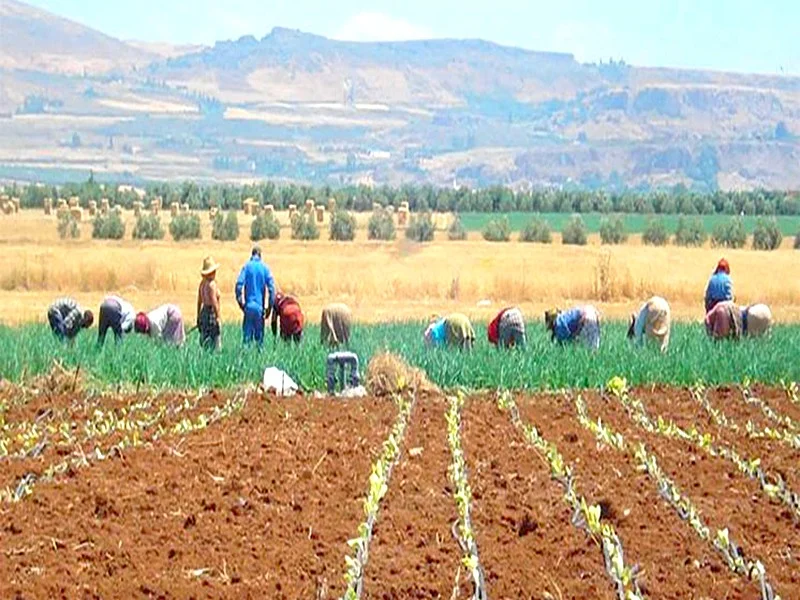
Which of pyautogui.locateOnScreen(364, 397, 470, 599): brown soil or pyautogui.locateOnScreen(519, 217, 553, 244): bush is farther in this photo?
pyautogui.locateOnScreen(519, 217, 553, 244): bush

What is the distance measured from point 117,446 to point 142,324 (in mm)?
5507

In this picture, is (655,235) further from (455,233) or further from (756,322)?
(756,322)

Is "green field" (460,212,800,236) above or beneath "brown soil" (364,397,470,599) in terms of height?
beneath

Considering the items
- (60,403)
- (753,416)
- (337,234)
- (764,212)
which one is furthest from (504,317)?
(764,212)

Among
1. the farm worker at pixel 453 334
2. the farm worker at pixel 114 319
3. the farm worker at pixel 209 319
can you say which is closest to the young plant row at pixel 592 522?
the farm worker at pixel 453 334

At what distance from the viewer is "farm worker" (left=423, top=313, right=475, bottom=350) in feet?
51.7

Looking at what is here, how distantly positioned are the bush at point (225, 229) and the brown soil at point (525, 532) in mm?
37822

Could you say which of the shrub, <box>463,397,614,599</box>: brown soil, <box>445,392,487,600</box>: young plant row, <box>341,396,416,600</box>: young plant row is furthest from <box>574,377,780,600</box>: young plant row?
the shrub

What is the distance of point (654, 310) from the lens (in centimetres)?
1611

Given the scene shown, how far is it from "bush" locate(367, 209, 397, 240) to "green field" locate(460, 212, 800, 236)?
766 cm

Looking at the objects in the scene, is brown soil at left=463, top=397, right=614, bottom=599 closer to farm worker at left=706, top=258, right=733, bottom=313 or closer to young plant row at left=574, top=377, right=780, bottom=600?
young plant row at left=574, top=377, right=780, bottom=600

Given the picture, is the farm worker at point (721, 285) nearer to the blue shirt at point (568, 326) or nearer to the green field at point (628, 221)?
the blue shirt at point (568, 326)

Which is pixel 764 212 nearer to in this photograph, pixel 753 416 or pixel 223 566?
pixel 753 416

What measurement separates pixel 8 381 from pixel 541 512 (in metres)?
7.57
